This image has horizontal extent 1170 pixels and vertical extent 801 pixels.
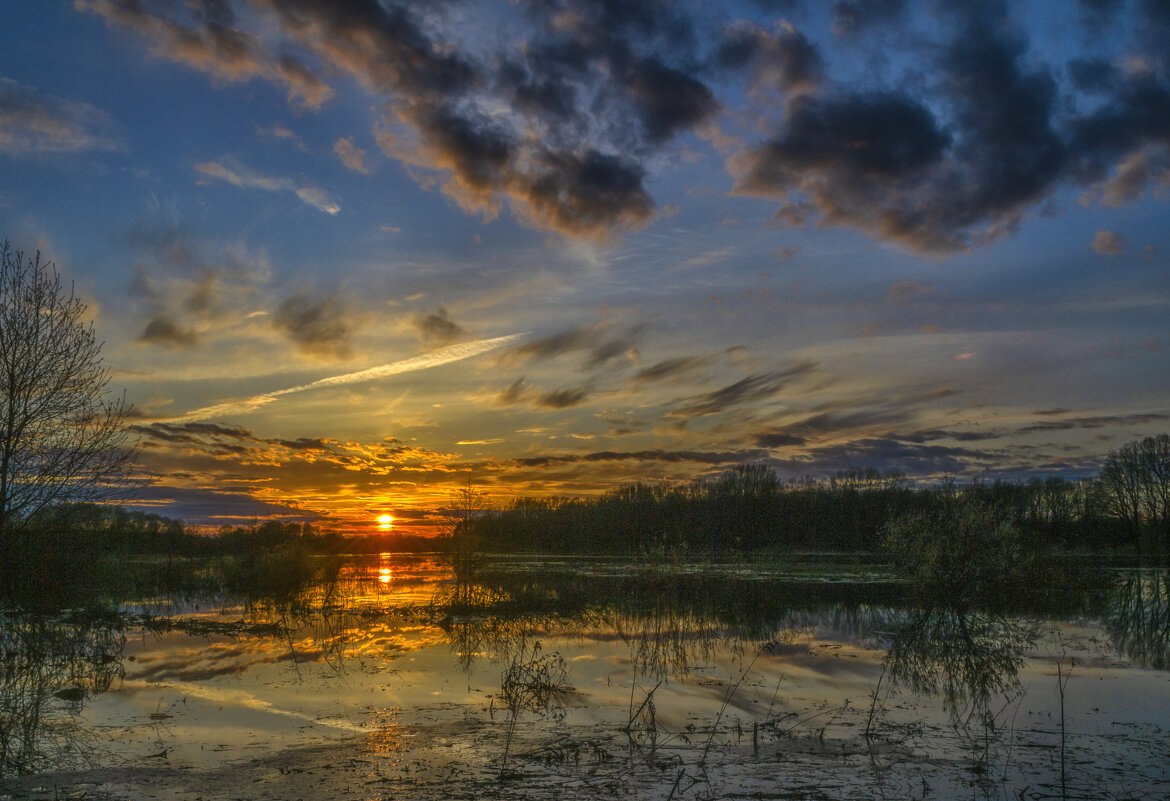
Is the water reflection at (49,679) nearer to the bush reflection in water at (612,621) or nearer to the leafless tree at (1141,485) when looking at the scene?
the bush reflection in water at (612,621)

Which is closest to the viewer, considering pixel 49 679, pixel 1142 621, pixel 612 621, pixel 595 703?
pixel 595 703

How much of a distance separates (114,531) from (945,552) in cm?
3151

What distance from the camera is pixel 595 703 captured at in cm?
1204

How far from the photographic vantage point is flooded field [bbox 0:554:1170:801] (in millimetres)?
8094

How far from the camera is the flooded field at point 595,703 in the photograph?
319 inches

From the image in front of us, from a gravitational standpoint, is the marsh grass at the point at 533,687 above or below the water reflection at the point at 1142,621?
above

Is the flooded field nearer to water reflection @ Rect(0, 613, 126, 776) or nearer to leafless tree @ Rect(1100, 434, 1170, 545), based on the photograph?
water reflection @ Rect(0, 613, 126, 776)

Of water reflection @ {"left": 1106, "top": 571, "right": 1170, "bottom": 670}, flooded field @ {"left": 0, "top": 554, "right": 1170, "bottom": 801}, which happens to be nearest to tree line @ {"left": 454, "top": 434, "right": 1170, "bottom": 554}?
water reflection @ {"left": 1106, "top": 571, "right": 1170, "bottom": 670}

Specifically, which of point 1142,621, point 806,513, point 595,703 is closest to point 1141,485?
point 806,513

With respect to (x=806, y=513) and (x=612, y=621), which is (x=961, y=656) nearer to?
(x=612, y=621)

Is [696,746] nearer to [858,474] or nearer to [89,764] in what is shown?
[89,764]

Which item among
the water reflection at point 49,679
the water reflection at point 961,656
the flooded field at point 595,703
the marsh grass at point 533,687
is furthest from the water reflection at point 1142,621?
the water reflection at point 49,679

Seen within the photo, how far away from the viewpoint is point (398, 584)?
39.9 metres

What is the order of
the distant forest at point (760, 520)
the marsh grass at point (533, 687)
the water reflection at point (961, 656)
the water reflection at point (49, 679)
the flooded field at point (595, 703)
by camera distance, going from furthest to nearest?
the distant forest at point (760, 520)
the water reflection at point (961, 656)
the marsh grass at point (533, 687)
the water reflection at point (49, 679)
the flooded field at point (595, 703)
